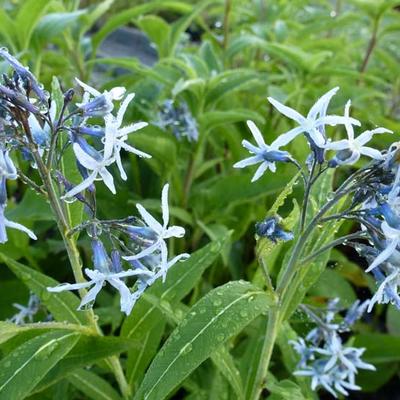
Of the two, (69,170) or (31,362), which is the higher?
(69,170)

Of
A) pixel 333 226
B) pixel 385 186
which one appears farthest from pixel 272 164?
pixel 333 226

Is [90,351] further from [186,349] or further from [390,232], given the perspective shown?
[390,232]

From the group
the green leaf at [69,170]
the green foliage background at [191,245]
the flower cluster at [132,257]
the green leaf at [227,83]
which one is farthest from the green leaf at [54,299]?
the green leaf at [227,83]

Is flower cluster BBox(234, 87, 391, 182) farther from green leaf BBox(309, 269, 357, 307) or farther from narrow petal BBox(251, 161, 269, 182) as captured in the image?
green leaf BBox(309, 269, 357, 307)

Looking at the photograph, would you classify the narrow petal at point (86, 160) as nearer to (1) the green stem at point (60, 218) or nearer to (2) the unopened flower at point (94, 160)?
(2) the unopened flower at point (94, 160)

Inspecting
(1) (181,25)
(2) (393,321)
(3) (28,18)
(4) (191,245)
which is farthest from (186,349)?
(1) (181,25)

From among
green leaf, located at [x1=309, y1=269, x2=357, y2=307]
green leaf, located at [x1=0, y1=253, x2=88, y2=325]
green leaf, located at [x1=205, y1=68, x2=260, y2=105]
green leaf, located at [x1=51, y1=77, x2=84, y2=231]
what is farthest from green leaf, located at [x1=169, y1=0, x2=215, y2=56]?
green leaf, located at [x1=0, y1=253, x2=88, y2=325]

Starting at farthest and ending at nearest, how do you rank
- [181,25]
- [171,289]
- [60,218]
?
[181,25], [171,289], [60,218]

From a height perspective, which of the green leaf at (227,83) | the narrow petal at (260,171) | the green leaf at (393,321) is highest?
the narrow petal at (260,171)
